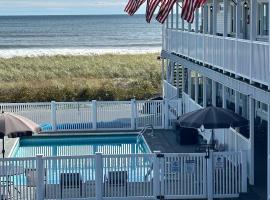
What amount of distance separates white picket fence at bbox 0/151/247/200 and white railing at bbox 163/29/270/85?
2076 millimetres

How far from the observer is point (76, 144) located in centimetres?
2705

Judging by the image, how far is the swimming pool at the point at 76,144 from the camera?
25.5m

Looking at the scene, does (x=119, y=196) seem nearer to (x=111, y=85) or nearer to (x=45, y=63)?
(x=111, y=85)

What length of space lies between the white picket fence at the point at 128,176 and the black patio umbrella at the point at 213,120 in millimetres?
1063

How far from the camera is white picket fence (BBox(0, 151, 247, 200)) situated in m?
17.0

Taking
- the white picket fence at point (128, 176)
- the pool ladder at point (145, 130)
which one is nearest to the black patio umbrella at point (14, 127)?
the white picket fence at point (128, 176)

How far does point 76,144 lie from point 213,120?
384 inches

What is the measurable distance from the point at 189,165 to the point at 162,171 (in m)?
0.63

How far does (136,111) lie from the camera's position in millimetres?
27828

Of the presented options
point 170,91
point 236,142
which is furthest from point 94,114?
point 236,142

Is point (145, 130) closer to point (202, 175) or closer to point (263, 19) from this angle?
point (263, 19)

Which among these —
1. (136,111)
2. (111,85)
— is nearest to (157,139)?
(136,111)

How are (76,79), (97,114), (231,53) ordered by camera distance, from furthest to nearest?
(76,79) < (97,114) < (231,53)

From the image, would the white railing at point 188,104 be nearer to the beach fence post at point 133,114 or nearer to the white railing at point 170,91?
the white railing at point 170,91
